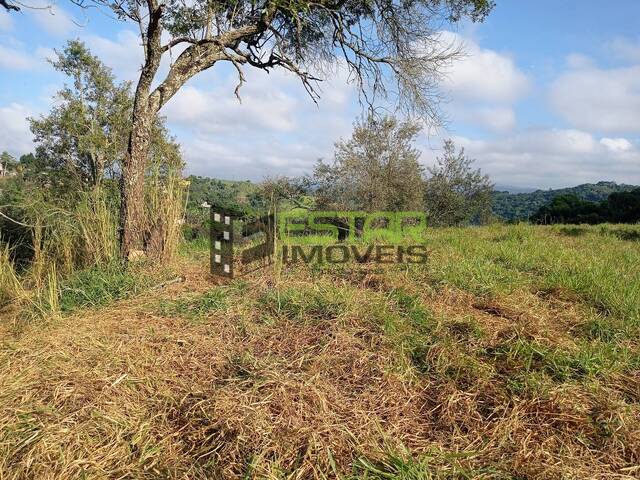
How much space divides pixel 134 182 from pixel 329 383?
3060mm

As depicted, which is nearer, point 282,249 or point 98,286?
point 98,286

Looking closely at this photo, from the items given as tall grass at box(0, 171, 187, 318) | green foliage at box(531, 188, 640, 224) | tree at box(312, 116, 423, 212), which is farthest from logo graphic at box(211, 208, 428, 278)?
green foliage at box(531, 188, 640, 224)

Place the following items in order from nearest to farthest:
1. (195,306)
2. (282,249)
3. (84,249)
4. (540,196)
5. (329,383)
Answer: (329,383) < (195,306) < (84,249) < (282,249) < (540,196)

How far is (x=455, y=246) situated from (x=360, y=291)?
2.55 m

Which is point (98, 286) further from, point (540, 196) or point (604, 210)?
point (540, 196)

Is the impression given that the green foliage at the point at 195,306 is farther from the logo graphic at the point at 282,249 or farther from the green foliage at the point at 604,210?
the green foliage at the point at 604,210

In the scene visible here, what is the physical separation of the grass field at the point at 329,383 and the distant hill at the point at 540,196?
17.8 meters

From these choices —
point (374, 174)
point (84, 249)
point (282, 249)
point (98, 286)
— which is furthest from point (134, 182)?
point (374, 174)

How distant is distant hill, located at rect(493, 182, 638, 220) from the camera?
20828 mm

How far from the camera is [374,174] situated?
38.3ft

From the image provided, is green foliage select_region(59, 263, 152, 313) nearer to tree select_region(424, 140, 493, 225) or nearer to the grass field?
the grass field

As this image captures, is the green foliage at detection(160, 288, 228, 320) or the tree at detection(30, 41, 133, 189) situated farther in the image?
the tree at detection(30, 41, 133, 189)

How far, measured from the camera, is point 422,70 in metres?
5.73

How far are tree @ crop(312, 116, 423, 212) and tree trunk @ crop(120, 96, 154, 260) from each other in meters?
7.89
